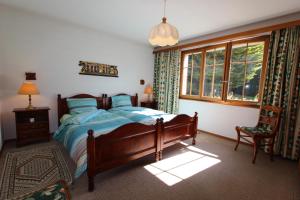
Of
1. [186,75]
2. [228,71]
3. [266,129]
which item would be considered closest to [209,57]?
[228,71]

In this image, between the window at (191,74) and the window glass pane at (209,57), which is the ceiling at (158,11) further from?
the window at (191,74)

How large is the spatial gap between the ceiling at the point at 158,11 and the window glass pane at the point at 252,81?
92 cm

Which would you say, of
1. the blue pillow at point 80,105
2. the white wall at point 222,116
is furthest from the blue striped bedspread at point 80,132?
the white wall at point 222,116

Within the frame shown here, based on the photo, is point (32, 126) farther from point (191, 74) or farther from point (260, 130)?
point (260, 130)

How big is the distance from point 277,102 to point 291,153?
92 centimetres

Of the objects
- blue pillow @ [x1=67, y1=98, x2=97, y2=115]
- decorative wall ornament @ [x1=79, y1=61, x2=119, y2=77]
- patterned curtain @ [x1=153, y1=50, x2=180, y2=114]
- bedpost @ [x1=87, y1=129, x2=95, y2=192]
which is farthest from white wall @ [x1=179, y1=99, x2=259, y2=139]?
bedpost @ [x1=87, y1=129, x2=95, y2=192]

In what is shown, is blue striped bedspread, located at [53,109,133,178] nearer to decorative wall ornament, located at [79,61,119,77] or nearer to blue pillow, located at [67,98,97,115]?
blue pillow, located at [67,98,97,115]

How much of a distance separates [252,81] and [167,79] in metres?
2.21

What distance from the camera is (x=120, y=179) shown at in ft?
6.47

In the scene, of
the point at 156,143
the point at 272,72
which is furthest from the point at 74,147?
the point at 272,72

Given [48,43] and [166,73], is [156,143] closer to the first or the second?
[166,73]

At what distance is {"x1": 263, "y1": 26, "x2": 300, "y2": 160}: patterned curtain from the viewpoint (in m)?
2.55

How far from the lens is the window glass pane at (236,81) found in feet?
11.1

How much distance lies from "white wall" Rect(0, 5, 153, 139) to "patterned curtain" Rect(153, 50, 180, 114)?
119 centimetres
